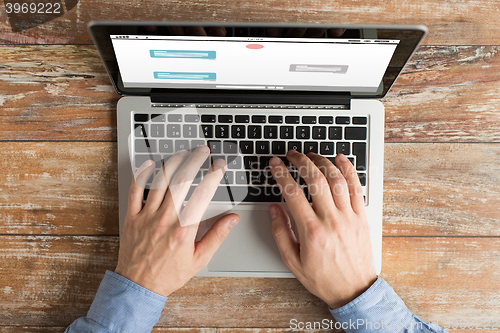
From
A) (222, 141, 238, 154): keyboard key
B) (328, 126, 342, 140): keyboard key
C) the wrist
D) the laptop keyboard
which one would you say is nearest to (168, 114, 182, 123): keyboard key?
the laptop keyboard

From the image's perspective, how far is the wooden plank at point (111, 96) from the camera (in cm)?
67

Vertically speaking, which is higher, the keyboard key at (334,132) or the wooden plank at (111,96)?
the wooden plank at (111,96)

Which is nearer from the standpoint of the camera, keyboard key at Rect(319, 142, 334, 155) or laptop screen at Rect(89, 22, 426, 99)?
laptop screen at Rect(89, 22, 426, 99)

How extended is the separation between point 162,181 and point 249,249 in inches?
8.9

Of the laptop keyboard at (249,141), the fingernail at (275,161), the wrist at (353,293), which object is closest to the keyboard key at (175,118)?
the laptop keyboard at (249,141)

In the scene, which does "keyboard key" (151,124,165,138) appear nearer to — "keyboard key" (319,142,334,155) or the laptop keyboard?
the laptop keyboard

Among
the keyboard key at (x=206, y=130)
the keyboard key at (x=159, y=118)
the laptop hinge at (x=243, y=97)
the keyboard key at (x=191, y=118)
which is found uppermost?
the laptop hinge at (x=243, y=97)

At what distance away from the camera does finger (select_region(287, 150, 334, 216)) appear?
58 cm

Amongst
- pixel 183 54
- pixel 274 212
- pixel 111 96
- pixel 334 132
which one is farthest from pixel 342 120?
pixel 111 96

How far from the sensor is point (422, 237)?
685 mm

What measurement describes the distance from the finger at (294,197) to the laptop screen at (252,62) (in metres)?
0.17

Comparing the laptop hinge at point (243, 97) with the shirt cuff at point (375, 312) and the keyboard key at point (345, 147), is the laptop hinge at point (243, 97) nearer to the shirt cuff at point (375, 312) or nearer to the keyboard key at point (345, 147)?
the keyboard key at point (345, 147)

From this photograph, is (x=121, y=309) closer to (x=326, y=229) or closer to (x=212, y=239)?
(x=212, y=239)

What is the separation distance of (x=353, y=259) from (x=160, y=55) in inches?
20.8
